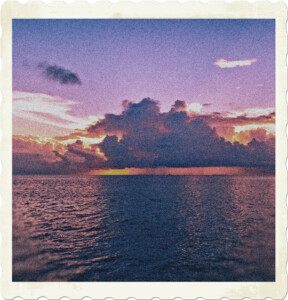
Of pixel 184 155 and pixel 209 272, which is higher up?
pixel 184 155

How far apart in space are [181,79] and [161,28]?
481 cm

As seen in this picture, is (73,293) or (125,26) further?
(125,26)

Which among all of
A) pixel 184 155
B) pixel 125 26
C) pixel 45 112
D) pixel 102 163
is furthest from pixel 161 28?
pixel 184 155

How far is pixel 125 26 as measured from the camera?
1002cm

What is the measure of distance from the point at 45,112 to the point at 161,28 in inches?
313

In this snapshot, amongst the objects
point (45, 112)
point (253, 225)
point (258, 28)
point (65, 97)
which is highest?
point (258, 28)

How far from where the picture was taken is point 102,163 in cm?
2134

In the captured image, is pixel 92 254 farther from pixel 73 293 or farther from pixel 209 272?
pixel 209 272

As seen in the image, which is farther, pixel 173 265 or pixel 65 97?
pixel 65 97

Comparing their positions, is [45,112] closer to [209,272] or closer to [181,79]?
[181,79]
